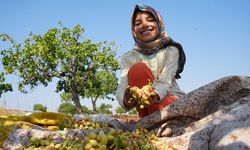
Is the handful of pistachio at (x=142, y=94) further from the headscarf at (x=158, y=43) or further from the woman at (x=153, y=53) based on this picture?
the headscarf at (x=158, y=43)

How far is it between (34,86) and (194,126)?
29.2m

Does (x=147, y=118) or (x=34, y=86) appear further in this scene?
(x=34, y=86)

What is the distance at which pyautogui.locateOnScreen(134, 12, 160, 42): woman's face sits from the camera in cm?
462

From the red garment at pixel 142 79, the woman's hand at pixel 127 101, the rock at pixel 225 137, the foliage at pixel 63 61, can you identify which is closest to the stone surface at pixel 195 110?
the red garment at pixel 142 79

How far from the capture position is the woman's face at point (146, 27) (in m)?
4.62

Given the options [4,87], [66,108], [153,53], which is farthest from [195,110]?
[66,108]

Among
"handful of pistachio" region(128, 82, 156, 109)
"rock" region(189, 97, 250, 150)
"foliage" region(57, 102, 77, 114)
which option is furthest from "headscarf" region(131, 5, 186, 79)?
"foliage" region(57, 102, 77, 114)

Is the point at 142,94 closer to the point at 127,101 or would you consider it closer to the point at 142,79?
the point at 127,101

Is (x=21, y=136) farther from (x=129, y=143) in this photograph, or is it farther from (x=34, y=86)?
(x=34, y=86)

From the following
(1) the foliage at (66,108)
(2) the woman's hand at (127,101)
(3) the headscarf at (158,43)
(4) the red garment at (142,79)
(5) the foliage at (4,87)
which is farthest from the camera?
(1) the foliage at (66,108)

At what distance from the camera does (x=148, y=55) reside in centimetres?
472

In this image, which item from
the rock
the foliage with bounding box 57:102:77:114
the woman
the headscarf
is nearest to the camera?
the rock

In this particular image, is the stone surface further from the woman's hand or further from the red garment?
the woman's hand

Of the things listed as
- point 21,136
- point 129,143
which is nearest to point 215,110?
point 129,143
